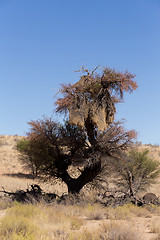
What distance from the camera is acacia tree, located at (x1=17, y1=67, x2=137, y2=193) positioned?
46.5 feet

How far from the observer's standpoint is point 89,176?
15.4 meters

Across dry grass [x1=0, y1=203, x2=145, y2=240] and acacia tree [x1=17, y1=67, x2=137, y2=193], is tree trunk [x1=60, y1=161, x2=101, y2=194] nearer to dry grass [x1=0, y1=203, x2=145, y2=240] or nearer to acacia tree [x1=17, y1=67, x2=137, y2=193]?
acacia tree [x1=17, y1=67, x2=137, y2=193]

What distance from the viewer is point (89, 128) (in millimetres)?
14992

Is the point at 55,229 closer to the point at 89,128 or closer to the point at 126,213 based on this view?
the point at 126,213

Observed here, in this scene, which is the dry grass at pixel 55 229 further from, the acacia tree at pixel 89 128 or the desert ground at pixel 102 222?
the acacia tree at pixel 89 128

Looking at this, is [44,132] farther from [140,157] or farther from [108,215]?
[140,157]

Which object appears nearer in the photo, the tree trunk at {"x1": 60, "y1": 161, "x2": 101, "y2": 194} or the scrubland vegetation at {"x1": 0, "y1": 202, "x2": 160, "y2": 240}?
the scrubland vegetation at {"x1": 0, "y1": 202, "x2": 160, "y2": 240}

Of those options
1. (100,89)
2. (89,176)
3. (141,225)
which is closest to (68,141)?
(89,176)

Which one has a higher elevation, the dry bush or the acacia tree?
the acacia tree

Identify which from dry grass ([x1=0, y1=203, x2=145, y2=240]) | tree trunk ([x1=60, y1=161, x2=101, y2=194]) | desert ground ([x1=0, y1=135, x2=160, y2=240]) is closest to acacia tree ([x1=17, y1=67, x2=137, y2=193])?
tree trunk ([x1=60, y1=161, x2=101, y2=194])

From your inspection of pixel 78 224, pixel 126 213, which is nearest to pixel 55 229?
pixel 78 224

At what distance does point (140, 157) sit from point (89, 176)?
1460 cm

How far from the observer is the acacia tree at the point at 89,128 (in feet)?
46.5

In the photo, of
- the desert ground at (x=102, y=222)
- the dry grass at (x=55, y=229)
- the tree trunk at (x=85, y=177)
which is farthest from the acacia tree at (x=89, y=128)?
the dry grass at (x=55, y=229)
